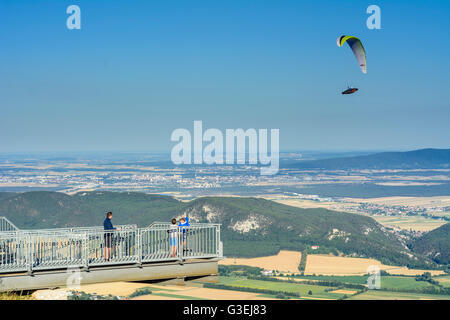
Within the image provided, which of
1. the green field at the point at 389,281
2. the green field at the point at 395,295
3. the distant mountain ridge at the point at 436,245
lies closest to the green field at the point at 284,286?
the green field at the point at 395,295

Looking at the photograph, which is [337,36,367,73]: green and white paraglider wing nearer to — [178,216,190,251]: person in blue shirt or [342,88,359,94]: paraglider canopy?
[342,88,359,94]: paraglider canopy

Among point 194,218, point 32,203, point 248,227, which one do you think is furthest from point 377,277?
point 32,203

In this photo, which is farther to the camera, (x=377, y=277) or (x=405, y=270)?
(x=405, y=270)

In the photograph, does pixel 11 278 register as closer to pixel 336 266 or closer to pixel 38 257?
pixel 38 257

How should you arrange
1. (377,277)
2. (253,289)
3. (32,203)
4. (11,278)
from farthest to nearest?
(32,203), (377,277), (253,289), (11,278)

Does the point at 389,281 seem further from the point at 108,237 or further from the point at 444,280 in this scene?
the point at 108,237

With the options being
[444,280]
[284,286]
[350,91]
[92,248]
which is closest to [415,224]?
[444,280]
